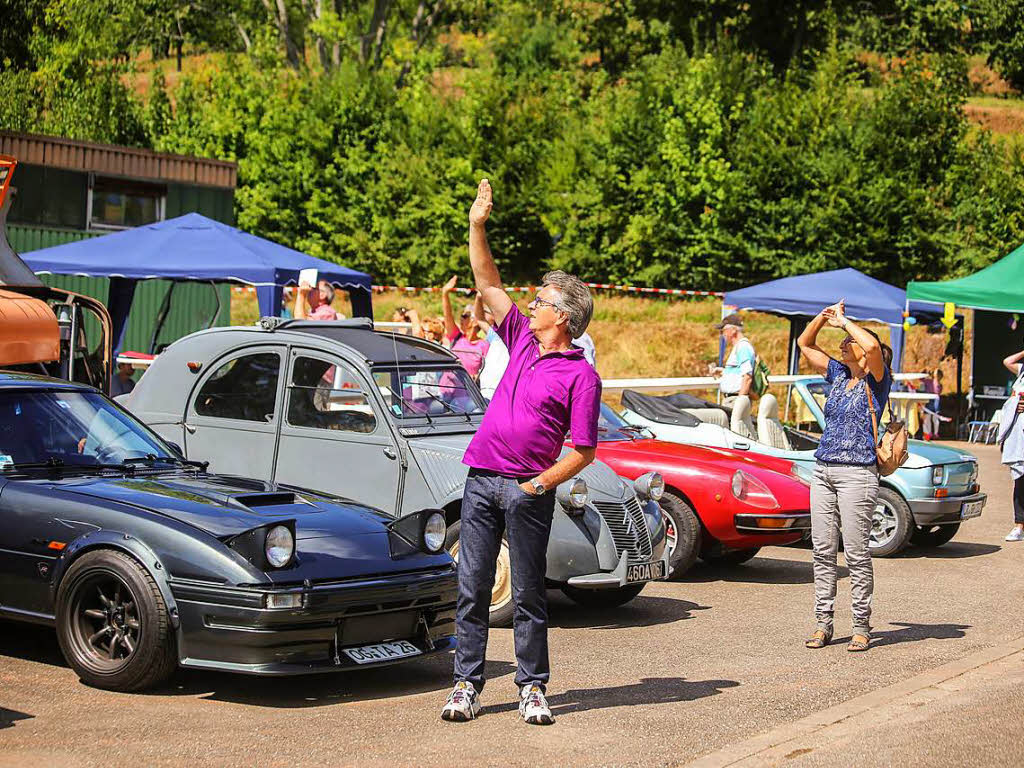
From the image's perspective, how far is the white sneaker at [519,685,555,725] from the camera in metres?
5.79

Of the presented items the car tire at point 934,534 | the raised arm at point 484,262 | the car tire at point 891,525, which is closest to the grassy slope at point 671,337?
the car tire at point 934,534

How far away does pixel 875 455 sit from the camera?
316 inches

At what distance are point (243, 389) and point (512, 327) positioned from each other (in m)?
3.56

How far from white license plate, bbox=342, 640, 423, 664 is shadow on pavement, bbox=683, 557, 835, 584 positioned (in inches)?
179

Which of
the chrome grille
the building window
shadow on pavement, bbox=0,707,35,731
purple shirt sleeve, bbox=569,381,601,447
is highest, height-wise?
the building window

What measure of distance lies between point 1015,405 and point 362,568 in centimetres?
907

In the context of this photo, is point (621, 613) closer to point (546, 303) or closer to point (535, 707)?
point (535, 707)

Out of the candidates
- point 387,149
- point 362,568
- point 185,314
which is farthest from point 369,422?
point 387,149

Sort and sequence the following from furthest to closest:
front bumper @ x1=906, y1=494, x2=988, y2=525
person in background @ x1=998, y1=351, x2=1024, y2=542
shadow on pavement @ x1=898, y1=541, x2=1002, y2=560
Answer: person in background @ x1=998, y1=351, x2=1024, y2=542 → shadow on pavement @ x1=898, y1=541, x2=1002, y2=560 → front bumper @ x1=906, y1=494, x2=988, y2=525

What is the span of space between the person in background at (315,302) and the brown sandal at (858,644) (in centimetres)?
668

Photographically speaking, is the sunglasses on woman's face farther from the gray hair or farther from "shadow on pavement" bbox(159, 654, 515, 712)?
"shadow on pavement" bbox(159, 654, 515, 712)

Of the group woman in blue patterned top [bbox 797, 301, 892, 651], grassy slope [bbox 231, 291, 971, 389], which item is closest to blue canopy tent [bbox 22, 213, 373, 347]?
woman in blue patterned top [bbox 797, 301, 892, 651]

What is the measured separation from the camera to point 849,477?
7934mm

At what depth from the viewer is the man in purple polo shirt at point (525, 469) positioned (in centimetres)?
573
